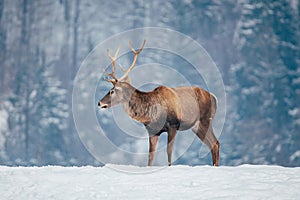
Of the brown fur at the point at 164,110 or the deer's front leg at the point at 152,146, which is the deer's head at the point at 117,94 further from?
the deer's front leg at the point at 152,146

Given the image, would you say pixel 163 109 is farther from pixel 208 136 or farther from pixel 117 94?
pixel 208 136

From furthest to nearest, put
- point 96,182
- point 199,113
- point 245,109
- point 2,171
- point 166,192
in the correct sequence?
1. point 245,109
2. point 199,113
3. point 2,171
4. point 96,182
5. point 166,192

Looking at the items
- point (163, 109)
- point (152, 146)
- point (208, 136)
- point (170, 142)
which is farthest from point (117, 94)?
point (208, 136)

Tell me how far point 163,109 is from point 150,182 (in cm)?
245

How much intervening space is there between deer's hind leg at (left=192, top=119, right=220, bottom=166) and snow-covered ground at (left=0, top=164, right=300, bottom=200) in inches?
84.3

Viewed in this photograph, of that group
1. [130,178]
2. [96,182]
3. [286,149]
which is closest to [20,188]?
[96,182]

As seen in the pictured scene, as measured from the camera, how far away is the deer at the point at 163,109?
30.1 feet

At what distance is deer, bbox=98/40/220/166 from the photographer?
918 cm

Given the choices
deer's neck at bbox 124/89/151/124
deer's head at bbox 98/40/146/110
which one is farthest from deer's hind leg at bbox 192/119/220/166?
deer's head at bbox 98/40/146/110

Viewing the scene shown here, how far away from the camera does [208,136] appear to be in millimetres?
10047

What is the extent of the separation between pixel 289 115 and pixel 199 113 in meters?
31.3

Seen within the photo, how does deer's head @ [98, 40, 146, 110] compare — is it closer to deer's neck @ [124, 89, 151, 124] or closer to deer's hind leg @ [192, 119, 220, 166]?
deer's neck @ [124, 89, 151, 124]

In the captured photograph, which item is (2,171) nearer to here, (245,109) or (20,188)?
(20,188)

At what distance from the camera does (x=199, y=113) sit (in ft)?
33.0
